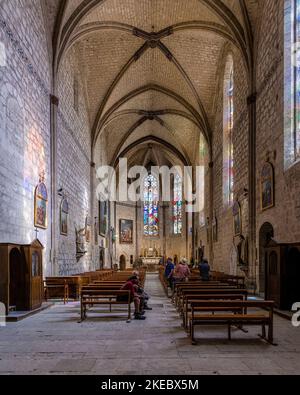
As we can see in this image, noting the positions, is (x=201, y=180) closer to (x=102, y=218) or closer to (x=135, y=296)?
(x=102, y=218)

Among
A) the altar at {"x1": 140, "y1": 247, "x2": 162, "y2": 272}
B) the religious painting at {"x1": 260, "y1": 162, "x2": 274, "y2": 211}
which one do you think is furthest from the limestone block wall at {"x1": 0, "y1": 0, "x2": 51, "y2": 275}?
the altar at {"x1": 140, "y1": 247, "x2": 162, "y2": 272}

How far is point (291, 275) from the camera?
33.4 ft

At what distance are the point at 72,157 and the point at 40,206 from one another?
627 cm

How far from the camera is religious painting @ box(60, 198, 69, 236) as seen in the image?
16312 millimetres

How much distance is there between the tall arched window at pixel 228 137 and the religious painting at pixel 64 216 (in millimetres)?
8442

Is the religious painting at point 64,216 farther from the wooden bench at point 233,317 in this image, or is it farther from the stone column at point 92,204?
the wooden bench at point 233,317

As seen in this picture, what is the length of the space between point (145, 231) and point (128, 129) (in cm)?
1583

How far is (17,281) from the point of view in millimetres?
10219

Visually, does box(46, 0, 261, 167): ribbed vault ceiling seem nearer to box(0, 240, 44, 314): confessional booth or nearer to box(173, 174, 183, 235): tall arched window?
box(0, 240, 44, 314): confessional booth

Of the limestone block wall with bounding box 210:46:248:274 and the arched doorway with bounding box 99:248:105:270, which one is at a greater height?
the limestone block wall with bounding box 210:46:248:274

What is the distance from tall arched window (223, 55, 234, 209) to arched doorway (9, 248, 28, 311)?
1279 cm

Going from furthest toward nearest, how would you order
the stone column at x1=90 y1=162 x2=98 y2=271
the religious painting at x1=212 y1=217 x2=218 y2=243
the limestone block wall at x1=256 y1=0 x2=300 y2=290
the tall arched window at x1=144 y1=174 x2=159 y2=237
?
the tall arched window at x1=144 y1=174 x2=159 y2=237 → the stone column at x1=90 y1=162 x2=98 y2=271 → the religious painting at x1=212 y1=217 x2=218 y2=243 → the limestone block wall at x1=256 y1=0 x2=300 y2=290
